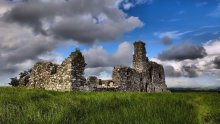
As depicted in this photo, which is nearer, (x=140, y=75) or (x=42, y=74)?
(x=42, y=74)

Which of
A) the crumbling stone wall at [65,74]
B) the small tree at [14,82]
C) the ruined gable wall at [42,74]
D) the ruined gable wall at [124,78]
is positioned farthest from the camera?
the ruined gable wall at [124,78]

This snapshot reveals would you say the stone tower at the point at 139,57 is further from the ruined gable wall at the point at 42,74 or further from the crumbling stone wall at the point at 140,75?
the ruined gable wall at the point at 42,74

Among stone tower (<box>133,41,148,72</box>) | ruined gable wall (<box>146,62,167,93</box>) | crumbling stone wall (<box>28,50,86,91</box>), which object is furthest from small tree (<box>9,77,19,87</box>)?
ruined gable wall (<box>146,62,167,93</box>)

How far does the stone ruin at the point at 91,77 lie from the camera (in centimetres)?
2548

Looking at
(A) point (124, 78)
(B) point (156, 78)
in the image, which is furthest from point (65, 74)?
(B) point (156, 78)

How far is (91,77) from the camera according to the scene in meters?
40.3

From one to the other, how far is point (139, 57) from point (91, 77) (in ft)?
24.8

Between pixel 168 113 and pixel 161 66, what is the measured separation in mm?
43999

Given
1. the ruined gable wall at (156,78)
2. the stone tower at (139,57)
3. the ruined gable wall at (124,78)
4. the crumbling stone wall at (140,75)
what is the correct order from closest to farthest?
1. the ruined gable wall at (124,78)
2. the crumbling stone wall at (140,75)
3. the stone tower at (139,57)
4. the ruined gable wall at (156,78)

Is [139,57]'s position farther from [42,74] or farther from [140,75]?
[42,74]

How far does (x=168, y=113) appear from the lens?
20.4 feet

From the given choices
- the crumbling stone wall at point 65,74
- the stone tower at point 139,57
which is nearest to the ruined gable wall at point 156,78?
the stone tower at point 139,57

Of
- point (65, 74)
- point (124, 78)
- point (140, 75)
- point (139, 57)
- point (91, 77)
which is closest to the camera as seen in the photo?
point (65, 74)

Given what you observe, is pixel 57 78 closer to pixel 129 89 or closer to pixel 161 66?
pixel 129 89
